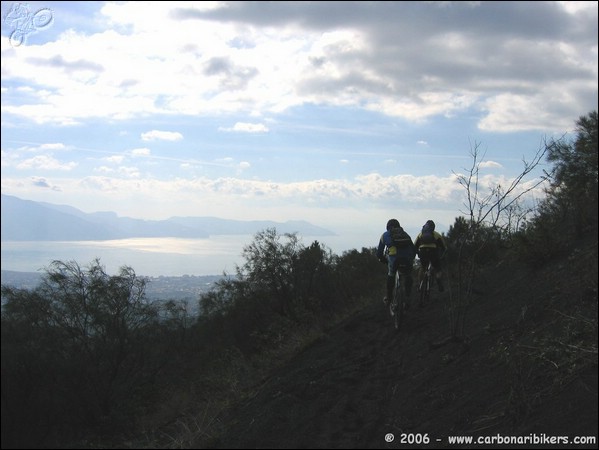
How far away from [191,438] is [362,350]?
12.9 ft

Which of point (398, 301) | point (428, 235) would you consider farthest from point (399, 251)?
point (428, 235)

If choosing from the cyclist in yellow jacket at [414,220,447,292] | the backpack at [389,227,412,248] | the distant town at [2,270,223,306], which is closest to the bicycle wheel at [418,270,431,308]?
the cyclist in yellow jacket at [414,220,447,292]

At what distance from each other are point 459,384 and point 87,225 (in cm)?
6492

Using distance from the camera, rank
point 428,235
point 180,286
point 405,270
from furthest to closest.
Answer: point 180,286 < point 428,235 < point 405,270

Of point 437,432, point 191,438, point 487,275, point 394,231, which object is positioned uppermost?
point 394,231

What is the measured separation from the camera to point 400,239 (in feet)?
29.7

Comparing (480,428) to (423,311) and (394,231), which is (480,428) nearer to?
(394,231)

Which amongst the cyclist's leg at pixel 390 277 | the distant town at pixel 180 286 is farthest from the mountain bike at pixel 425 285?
the distant town at pixel 180 286

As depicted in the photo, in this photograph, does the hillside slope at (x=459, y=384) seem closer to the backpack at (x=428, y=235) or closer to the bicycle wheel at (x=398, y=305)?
the bicycle wheel at (x=398, y=305)

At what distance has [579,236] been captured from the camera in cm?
885

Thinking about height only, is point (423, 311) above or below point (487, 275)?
below

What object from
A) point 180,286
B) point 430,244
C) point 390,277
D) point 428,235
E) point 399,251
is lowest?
point 180,286

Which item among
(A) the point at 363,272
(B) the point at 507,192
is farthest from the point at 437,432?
(A) the point at 363,272

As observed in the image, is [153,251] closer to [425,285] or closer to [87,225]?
[87,225]
